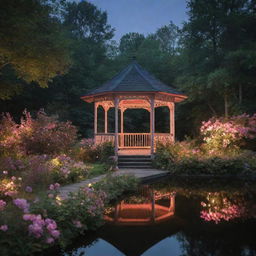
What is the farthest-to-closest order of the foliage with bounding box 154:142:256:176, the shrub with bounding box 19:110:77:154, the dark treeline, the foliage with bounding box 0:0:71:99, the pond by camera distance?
the foliage with bounding box 154:142:256:176, the shrub with bounding box 19:110:77:154, the dark treeline, the foliage with bounding box 0:0:71:99, the pond

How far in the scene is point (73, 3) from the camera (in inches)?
1479

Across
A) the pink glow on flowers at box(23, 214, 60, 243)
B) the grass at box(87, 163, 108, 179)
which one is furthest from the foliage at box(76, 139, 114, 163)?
the pink glow on flowers at box(23, 214, 60, 243)

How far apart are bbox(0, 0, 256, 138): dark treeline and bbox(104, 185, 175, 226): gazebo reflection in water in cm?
524

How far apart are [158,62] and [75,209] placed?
75.8 feet

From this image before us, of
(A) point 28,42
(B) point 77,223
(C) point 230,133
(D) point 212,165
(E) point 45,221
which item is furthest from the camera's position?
(C) point 230,133

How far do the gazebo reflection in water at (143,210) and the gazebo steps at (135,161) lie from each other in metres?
4.62

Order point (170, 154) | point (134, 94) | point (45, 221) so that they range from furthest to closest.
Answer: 1. point (134, 94)
2. point (170, 154)
3. point (45, 221)

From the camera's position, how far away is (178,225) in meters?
6.07

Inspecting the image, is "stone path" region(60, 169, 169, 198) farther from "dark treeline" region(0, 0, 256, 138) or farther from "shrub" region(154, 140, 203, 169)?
"dark treeline" region(0, 0, 256, 138)

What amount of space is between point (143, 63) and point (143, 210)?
2212 centimetres

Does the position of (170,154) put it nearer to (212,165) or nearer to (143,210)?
(212,165)

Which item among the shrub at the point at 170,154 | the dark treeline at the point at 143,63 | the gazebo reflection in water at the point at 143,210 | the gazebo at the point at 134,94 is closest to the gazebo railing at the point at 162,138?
the gazebo at the point at 134,94

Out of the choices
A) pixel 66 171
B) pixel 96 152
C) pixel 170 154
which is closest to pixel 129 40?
pixel 96 152

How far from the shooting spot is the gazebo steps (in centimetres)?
1381
